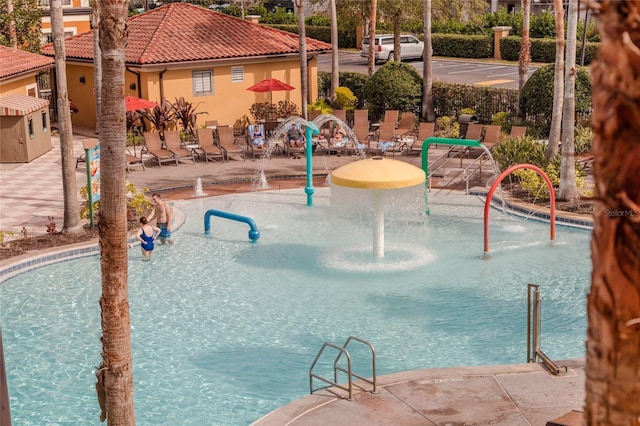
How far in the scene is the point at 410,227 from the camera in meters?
21.2

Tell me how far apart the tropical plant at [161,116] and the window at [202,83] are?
1.58m

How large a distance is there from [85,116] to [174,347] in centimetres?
2161

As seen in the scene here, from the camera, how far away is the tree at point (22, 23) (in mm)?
36406

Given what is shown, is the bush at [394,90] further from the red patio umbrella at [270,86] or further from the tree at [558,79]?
the tree at [558,79]

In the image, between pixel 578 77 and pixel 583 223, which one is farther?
pixel 578 77

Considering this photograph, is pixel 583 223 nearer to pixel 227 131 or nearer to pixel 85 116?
pixel 227 131

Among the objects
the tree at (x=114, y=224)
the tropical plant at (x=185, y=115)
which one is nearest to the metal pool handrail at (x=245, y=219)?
the tropical plant at (x=185, y=115)

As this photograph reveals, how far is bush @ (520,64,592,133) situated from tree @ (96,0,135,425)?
70.0 feet

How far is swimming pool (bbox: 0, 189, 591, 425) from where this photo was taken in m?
13.4

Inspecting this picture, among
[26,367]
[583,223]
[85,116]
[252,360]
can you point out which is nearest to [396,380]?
[252,360]

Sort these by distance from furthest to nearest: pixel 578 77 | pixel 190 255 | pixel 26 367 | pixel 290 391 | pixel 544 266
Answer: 1. pixel 578 77
2. pixel 190 255
3. pixel 544 266
4. pixel 26 367
5. pixel 290 391

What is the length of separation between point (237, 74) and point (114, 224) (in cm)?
2545

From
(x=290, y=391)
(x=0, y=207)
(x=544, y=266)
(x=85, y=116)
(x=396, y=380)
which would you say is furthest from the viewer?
(x=85, y=116)

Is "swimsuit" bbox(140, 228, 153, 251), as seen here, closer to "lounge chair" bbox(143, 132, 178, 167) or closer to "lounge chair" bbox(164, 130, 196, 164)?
"lounge chair" bbox(143, 132, 178, 167)
